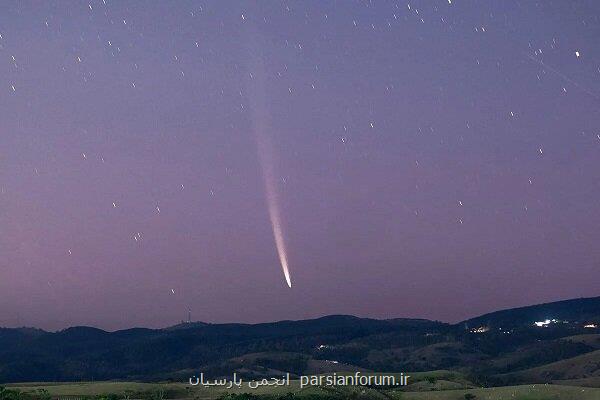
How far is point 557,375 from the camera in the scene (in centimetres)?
16988

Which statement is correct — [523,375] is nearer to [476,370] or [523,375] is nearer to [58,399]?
[476,370]

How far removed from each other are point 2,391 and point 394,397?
52152 mm

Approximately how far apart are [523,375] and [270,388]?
84754 millimetres

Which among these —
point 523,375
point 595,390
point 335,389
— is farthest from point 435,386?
point 523,375

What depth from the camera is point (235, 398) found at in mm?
99312

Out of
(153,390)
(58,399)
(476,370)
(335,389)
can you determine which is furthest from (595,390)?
(476,370)

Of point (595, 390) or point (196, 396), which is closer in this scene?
point (595, 390)

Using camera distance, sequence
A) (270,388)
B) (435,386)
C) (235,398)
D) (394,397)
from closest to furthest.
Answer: (235,398)
(394,397)
(270,388)
(435,386)

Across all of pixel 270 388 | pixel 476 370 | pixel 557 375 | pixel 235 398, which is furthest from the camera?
pixel 476 370

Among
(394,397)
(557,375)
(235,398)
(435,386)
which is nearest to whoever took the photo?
(235,398)

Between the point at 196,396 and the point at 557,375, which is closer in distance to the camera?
the point at 196,396

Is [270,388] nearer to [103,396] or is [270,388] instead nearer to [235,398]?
[235,398]

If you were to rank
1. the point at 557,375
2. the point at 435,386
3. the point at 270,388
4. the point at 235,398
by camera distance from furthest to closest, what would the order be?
the point at 557,375 → the point at 435,386 → the point at 270,388 → the point at 235,398

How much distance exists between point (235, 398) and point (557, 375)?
9633 centimetres
